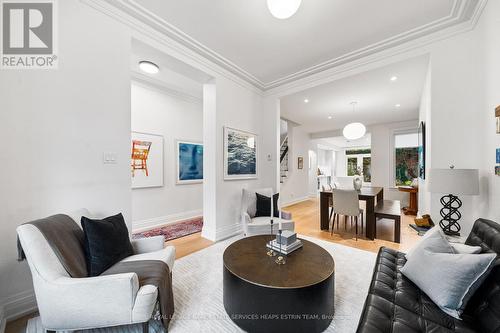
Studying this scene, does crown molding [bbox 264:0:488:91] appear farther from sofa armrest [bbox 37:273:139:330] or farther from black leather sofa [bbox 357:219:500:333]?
sofa armrest [bbox 37:273:139:330]

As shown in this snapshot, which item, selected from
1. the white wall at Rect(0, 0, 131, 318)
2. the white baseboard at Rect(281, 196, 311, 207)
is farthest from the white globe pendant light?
the white wall at Rect(0, 0, 131, 318)

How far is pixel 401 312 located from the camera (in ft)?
3.65

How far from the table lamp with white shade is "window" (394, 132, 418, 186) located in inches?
178

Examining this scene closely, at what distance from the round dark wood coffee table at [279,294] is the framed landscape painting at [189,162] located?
3131 mm

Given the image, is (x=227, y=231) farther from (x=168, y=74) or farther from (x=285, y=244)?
(x=168, y=74)

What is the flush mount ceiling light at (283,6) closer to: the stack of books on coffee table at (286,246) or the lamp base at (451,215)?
the stack of books on coffee table at (286,246)

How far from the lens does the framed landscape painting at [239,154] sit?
350cm

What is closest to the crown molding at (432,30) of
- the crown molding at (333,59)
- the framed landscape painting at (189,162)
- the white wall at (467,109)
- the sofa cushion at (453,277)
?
the crown molding at (333,59)

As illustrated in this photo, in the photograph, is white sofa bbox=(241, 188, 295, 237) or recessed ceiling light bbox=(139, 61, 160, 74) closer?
white sofa bbox=(241, 188, 295, 237)

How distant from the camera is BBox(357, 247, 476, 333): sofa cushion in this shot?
99 cm

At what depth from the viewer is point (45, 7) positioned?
180 cm

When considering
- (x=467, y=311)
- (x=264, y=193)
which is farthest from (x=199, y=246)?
(x=467, y=311)

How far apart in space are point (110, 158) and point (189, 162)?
Result: 2472 mm

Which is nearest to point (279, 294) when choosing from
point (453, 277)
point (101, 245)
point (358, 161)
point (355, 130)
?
point (453, 277)
